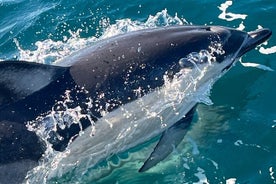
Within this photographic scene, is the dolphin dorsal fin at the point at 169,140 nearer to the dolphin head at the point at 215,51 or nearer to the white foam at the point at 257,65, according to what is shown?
the dolphin head at the point at 215,51

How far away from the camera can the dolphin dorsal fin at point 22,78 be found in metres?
6.21

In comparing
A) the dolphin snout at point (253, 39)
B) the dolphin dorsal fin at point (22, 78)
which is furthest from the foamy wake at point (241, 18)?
the dolphin dorsal fin at point (22, 78)

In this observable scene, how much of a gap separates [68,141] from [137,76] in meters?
1.26

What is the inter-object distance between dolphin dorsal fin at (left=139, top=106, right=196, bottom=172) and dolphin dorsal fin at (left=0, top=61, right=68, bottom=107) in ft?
5.69

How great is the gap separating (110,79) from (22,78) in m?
1.13

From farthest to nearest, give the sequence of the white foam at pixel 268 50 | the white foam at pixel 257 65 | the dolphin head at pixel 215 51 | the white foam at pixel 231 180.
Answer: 1. the white foam at pixel 268 50
2. the white foam at pixel 257 65
3. the dolphin head at pixel 215 51
4. the white foam at pixel 231 180

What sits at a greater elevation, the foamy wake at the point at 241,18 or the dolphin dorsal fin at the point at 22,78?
the dolphin dorsal fin at the point at 22,78

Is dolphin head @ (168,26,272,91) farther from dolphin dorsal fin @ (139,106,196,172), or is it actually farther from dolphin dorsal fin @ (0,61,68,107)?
dolphin dorsal fin @ (0,61,68,107)

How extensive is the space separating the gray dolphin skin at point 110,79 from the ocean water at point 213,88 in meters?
0.29

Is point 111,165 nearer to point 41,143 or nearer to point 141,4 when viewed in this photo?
point 41,143

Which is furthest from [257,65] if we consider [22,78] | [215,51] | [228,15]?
[22,78]

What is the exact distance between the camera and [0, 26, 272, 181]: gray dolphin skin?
20.5 feet

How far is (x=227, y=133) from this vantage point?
7500 mm

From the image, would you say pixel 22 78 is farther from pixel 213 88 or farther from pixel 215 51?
pixel 213 88
